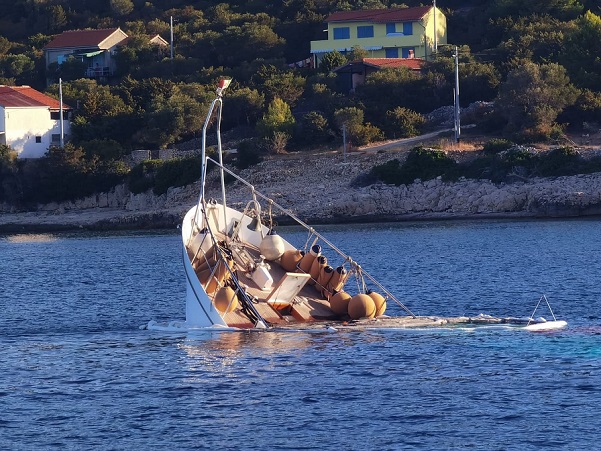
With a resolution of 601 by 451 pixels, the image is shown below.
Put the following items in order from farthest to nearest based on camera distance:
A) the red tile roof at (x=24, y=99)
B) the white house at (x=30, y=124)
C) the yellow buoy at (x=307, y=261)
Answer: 1. the red tile roof at (x=24, y=99)
2. the white house at (x=30, y=124)
3. the yellow buoy at (x=307, y=261)

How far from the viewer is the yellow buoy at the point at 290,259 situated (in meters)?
29.5

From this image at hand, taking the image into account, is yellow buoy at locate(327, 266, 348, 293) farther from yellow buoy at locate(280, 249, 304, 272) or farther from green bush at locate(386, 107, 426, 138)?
green bush at locate(386, 107, 426, 138)

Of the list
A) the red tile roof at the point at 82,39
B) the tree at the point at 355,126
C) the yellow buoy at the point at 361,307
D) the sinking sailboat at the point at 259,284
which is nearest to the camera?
the sinking sailboat at the point at 259,284

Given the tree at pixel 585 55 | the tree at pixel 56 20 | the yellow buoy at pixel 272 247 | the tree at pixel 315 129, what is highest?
the tree at pixel 56 20

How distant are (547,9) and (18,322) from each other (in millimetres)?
68614

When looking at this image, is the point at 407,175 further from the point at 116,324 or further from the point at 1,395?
the point at 1,395

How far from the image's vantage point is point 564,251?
1873 inches

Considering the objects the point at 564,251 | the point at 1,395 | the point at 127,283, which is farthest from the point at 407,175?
the point at 1,395

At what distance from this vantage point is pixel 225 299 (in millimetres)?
27484

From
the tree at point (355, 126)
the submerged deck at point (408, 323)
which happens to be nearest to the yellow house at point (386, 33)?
the tree at point (355, 126)

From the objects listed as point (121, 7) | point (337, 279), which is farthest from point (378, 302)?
point (121, 7)

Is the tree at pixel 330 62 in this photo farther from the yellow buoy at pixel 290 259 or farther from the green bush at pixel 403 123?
the yellow buoy at pixel 290 259

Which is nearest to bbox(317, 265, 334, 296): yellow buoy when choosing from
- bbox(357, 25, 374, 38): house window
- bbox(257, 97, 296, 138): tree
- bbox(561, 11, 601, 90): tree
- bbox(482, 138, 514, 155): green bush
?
bbox(482, 138, 514, 155): green bush

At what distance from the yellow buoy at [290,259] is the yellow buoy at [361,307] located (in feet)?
6.28
